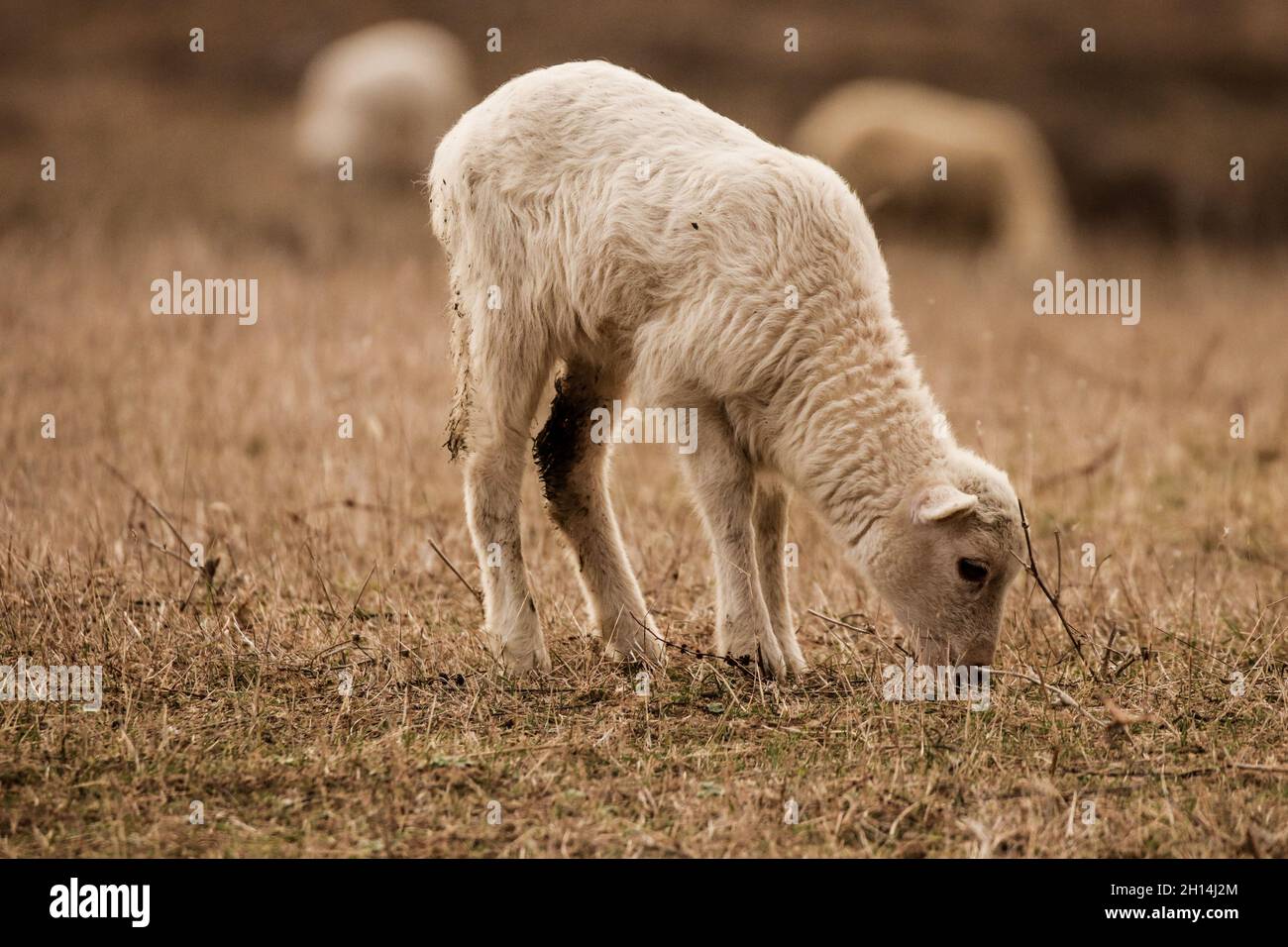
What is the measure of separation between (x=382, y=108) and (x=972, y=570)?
606 inches

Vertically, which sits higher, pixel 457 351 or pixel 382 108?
pixel 382 108

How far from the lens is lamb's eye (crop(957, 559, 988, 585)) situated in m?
5.03

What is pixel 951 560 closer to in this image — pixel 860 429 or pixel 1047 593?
pixel 1047 593

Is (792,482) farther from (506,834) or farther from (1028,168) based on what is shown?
(1028,168)

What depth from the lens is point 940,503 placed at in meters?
4.91

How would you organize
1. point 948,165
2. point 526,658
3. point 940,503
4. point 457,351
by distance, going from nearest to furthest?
point 940,503 → point 526,658 → point 457,351 → point 948,165

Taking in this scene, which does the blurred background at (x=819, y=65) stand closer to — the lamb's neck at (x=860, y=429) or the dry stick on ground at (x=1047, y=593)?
the dry stick on ground at (x=1047, y=593)

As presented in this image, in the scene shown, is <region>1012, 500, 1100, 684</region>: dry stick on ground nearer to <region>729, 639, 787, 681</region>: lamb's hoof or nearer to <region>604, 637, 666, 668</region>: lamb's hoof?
<region>729, 639, 787, 681</region>: lamb's hoof

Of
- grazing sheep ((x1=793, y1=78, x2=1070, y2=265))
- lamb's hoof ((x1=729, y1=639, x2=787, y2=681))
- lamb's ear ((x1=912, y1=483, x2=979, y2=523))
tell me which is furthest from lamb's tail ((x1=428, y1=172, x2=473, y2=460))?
grazing sheep ((x1=793, y1=78, x2=1070, y2=265))

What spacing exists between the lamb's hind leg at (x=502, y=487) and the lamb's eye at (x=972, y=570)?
1.60m

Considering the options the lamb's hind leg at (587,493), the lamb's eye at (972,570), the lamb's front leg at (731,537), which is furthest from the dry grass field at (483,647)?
the lamb's eye at (972,570)

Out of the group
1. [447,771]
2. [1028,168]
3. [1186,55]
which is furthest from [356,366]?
[1186,55]

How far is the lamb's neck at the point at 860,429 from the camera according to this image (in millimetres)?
5125

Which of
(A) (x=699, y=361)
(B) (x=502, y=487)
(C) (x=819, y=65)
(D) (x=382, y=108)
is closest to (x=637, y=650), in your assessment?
(B) (x=502, y=487)
